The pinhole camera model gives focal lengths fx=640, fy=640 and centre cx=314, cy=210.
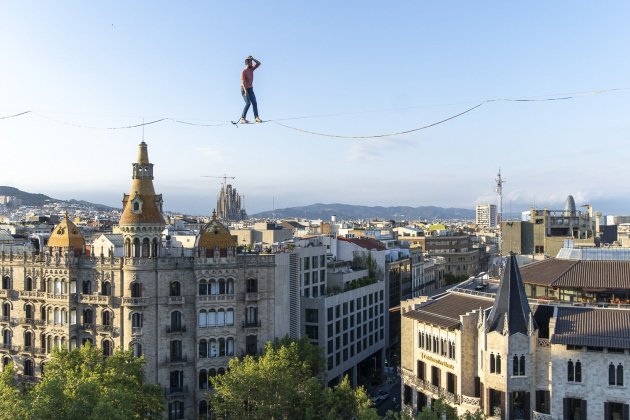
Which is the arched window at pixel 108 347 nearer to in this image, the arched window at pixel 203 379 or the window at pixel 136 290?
the window at pixel 136 290

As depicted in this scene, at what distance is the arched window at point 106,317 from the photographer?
235 feet

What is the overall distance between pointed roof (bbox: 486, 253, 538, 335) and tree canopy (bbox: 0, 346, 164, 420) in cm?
2937

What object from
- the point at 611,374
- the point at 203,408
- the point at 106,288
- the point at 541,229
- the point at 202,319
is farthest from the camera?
the point at 541,229

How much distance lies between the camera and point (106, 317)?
71.9 metres

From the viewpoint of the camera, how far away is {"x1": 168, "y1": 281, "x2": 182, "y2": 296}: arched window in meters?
71.2

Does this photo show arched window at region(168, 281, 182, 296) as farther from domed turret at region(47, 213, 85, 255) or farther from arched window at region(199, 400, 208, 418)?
arched window at region(199, 400, 208, 418)

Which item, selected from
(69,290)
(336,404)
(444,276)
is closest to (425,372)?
(336,404)

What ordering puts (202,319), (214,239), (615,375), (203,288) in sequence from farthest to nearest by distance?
(214,239) → (203,288) → (202,319) → (615,375)

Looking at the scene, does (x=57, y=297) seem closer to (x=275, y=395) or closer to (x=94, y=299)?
(x=94, y=299)

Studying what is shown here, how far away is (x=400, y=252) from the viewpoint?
409 ft

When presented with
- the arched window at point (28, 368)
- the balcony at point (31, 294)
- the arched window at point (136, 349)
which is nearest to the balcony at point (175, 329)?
the arched window at point (136, 349)

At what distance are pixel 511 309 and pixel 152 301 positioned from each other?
1531 inches

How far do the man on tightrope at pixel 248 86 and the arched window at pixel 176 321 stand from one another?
46.6 meters

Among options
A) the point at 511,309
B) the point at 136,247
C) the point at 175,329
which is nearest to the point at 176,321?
the point at 175,329
